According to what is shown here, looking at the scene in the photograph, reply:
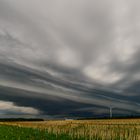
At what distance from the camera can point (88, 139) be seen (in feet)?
133

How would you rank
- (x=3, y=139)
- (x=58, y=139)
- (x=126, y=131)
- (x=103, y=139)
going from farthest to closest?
(x=126, y=131) → (x=103, y=139) → (x=58, y=139) → (x=3, y=139)

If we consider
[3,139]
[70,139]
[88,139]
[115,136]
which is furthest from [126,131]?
[3,139]

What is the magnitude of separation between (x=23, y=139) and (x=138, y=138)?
14559mm

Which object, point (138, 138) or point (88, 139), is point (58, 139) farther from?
point (138, 138)

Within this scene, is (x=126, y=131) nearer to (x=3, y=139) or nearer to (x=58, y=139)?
(x=58, y=139)

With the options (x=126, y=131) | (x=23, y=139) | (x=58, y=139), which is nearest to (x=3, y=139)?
(x=23, y=139)

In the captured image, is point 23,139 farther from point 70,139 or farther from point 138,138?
point 138,138

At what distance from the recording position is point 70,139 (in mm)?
38781

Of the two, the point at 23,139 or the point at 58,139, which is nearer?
the point at 23,139

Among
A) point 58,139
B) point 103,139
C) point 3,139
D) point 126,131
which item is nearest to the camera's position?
point 3,139

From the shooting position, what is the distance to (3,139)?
34.4m

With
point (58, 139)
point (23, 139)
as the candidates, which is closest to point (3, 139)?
point (23, 139)

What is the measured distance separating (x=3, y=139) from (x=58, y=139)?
6944mm

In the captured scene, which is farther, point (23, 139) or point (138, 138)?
point (138, 138)
